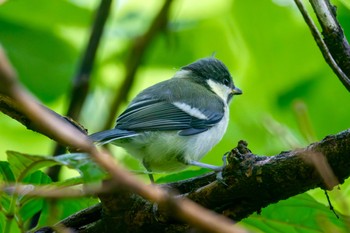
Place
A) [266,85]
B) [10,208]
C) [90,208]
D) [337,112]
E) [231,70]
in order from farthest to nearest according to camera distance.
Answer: [231,70]
[266,85]
[337,112]
[90,208]
[10,208]

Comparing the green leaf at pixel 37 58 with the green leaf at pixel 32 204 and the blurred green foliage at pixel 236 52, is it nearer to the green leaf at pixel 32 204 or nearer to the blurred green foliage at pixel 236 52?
the blurred green foliage at pixel 236 52

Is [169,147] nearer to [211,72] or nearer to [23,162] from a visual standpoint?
[211,72]

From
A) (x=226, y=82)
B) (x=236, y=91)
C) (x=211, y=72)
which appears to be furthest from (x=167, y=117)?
(x=211, y=72)

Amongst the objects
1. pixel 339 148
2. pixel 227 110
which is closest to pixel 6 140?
pixel 227 110

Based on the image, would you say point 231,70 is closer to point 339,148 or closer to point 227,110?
point 227,110

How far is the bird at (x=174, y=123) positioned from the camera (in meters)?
3.20

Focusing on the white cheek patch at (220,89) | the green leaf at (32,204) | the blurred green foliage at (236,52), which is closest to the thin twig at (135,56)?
the blurred green foliage at (236,52)

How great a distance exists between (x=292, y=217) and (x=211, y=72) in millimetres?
2495

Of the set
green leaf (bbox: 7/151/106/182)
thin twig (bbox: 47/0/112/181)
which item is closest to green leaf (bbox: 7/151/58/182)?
green leaf (bbox: 7/151/106/182)

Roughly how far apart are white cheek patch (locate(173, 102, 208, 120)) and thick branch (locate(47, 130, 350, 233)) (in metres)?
1.84

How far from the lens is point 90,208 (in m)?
1.79

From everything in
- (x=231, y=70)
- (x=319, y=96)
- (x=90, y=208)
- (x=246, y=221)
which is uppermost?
(x=231, y=70)

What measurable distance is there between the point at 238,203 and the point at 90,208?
43 centimetres

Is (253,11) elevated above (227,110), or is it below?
above
